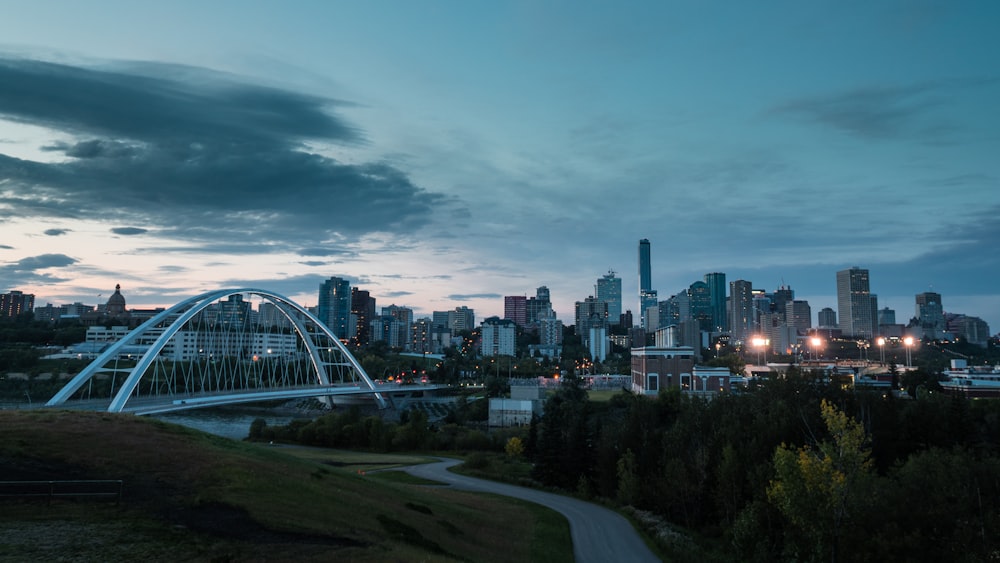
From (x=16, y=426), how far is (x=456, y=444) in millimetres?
59243

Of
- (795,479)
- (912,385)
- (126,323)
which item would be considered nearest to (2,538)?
(795,479)

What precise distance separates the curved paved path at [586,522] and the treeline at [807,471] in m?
4.41

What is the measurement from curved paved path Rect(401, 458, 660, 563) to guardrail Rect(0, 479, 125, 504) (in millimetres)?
21870

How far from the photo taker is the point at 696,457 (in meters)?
46.2

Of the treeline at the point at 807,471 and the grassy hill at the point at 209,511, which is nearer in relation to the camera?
the grassy hill at the point at 209,511

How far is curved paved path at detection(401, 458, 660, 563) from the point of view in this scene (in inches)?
1321

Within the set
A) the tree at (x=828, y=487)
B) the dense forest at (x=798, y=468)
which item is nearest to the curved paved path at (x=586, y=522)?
the dense forest at (x=798, y=468)

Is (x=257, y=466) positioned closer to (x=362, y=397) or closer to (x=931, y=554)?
(x=931, y=554)

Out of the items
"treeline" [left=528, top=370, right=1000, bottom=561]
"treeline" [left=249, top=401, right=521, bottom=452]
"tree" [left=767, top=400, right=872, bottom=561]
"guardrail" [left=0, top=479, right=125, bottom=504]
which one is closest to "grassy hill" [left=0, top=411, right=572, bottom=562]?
"guardrail" [left=0, top=479, right=125, bottom=504]

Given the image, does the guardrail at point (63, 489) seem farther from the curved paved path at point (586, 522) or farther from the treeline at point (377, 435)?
the treeline at point (377, 435)

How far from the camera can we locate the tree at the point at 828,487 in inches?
1096

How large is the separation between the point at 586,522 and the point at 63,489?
100 ft

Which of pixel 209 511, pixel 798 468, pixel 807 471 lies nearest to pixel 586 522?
pixel 798 468

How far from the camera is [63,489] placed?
843 inches
